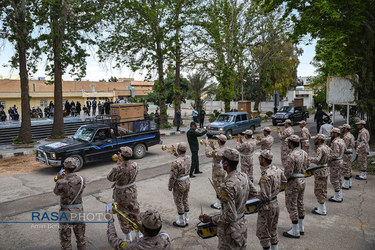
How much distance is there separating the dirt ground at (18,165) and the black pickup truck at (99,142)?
3.72 ft

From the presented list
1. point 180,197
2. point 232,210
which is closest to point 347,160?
point 180,197

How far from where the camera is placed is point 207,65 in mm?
26766

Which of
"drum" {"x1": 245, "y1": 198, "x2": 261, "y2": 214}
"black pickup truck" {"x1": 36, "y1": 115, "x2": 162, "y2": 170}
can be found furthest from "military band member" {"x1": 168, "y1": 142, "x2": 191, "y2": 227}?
"black pickup truck" {"x1": 36, "y1": 115, "x2": 162, "y2": 170}

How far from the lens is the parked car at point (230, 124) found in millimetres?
17891

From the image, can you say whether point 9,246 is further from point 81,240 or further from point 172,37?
point 172,37

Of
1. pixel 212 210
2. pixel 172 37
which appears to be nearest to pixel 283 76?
pixel 172 37

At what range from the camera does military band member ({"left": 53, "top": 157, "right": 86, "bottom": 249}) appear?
4.71 m

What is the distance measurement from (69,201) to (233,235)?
281cm

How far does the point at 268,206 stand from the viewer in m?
4.66

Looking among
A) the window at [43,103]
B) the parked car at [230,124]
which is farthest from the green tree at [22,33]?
the window at [43,103]

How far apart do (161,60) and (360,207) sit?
1939 centimetres

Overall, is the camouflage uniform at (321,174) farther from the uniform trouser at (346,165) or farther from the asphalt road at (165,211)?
the uniform trouser at (346,165)

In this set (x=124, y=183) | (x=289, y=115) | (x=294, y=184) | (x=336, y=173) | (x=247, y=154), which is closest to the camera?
(x=124, y=183)

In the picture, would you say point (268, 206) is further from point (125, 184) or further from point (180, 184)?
point (125, 184)
